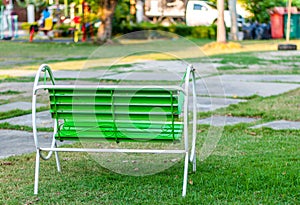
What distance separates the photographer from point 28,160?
20.1ft

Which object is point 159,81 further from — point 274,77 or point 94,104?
point 94,104

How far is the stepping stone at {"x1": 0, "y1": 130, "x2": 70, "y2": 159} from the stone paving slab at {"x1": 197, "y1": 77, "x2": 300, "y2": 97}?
4.05m

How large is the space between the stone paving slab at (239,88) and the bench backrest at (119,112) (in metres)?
5.83

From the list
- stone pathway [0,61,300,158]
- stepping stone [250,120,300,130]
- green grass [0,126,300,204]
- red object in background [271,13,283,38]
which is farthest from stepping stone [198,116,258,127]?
red object in background [271,13,283,38]

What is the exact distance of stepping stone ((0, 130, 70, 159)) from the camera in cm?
659

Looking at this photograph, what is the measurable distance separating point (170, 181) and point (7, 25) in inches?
1104

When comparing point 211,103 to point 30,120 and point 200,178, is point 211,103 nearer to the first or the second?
point 30,120

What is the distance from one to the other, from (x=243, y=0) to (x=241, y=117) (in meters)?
25.3

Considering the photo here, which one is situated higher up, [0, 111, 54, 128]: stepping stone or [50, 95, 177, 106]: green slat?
[50, 95, 177, 106]: green slat

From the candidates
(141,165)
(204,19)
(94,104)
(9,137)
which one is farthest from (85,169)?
(204,19)

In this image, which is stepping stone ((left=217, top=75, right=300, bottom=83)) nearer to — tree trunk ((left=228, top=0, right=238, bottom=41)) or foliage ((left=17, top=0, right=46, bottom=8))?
tree trunk ((left=228, top=0, right=238, bottom=41))

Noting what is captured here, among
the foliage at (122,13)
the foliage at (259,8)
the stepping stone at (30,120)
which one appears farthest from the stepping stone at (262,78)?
the foliage at (259,8)

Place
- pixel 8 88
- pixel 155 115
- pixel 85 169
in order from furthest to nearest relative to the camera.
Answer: pixel 8 88 < pixel 85 169 < pixel 155 115

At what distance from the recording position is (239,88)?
11727mm
